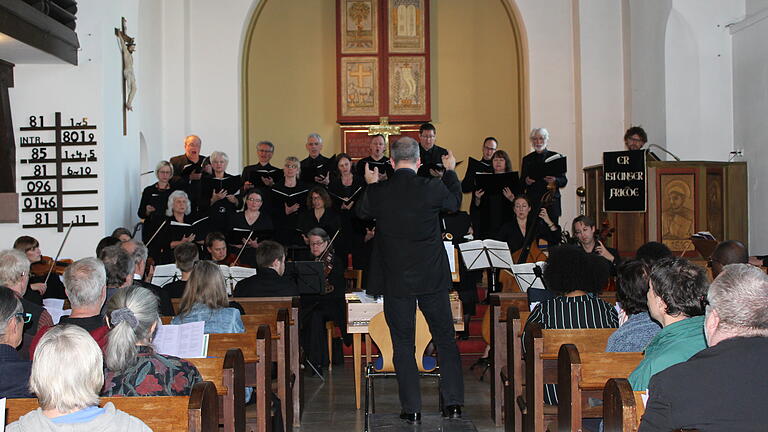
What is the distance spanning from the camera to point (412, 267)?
209 inches

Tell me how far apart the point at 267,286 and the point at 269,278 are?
0.06m

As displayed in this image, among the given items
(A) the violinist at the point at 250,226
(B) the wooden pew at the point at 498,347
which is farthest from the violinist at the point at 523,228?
(B) the wooden pew at the point at 498,347

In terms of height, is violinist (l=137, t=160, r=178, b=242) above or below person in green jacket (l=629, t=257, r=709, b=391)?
above

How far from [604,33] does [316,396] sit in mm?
7014

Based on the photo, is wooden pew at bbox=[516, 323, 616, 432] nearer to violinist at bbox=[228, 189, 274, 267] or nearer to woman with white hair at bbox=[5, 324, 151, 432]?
woman with white hair at bbox=[5, 324, 151, 432]

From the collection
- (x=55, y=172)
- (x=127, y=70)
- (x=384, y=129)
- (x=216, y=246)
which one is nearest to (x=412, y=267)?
(x=216, y=246)

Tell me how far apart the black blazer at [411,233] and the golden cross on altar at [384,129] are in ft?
23.2

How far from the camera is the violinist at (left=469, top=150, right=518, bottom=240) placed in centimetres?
966

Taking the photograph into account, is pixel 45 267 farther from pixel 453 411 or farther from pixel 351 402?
pixel 453 411

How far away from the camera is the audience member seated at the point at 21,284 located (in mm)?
4594

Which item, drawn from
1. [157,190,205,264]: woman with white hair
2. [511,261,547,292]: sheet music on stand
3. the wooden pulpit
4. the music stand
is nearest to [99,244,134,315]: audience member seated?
[511,261,547,292]: sheet music on stand

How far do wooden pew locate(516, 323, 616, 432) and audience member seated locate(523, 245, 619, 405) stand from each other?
0.18 meters

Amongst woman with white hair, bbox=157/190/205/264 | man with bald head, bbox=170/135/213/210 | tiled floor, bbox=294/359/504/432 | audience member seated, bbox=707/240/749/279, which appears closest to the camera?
audience member seated, bbox=707/240/749/279

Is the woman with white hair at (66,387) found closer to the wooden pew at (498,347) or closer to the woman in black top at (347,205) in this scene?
the wooden pew at (498,347)
